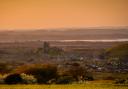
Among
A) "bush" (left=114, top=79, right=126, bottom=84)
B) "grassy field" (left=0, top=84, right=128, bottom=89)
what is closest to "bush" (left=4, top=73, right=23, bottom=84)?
"grassy field" (left=0, top=84, right=128, bottom=89)

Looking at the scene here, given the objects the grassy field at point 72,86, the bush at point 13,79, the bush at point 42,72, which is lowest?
the grassy field at point 72,86

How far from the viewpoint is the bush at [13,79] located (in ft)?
8.27

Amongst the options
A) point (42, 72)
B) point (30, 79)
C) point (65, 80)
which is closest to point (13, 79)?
point (30, 79)

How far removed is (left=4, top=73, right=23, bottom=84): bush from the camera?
2521 mm

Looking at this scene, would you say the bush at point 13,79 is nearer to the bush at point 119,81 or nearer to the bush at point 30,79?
the bush at point 30,79

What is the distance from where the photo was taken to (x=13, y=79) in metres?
2.52

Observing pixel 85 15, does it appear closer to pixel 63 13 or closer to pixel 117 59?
pixel 63 13

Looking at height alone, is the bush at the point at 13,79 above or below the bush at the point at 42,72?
below

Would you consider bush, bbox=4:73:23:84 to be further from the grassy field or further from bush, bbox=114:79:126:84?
bush, bbox=114:79:126:84

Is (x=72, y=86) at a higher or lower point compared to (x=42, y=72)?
lower

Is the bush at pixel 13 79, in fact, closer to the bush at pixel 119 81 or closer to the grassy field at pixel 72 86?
the grassy field at pixel 72 86

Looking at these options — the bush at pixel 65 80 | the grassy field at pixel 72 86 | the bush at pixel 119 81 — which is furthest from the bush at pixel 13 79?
the bush at pixel 119 81

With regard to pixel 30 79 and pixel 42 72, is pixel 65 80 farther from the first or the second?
pixel 30 79

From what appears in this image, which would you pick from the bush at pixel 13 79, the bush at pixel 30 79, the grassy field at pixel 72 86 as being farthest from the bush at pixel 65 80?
the bush at pixel 13 79
